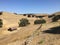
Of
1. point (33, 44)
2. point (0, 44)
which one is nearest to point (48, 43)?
point (33, 44)

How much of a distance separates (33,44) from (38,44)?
3.07 ft

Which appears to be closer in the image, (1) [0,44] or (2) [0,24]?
(1) [0,44]

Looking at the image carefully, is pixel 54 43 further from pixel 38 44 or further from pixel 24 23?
pixel 24 23

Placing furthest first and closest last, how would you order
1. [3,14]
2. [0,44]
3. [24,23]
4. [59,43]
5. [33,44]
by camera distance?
[3,14] < [24,23] < [0,44] < [33,44] < [59,43]

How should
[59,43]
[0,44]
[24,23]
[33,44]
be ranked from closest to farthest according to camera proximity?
[59,43], [33,44], [0,44], [24,23]

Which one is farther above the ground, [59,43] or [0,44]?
[59,43]

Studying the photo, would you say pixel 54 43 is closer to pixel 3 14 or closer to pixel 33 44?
pixel 33 44

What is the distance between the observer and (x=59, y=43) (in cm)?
1858

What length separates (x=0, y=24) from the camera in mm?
68000

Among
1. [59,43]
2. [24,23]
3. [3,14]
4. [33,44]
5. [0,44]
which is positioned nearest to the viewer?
[59,43]

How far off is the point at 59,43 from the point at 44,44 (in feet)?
5.12

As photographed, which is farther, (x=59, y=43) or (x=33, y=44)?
(x=33, y=44)

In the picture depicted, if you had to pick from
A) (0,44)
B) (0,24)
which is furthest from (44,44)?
(0,24)

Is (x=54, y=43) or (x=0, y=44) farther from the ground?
(x=54, y=43)
